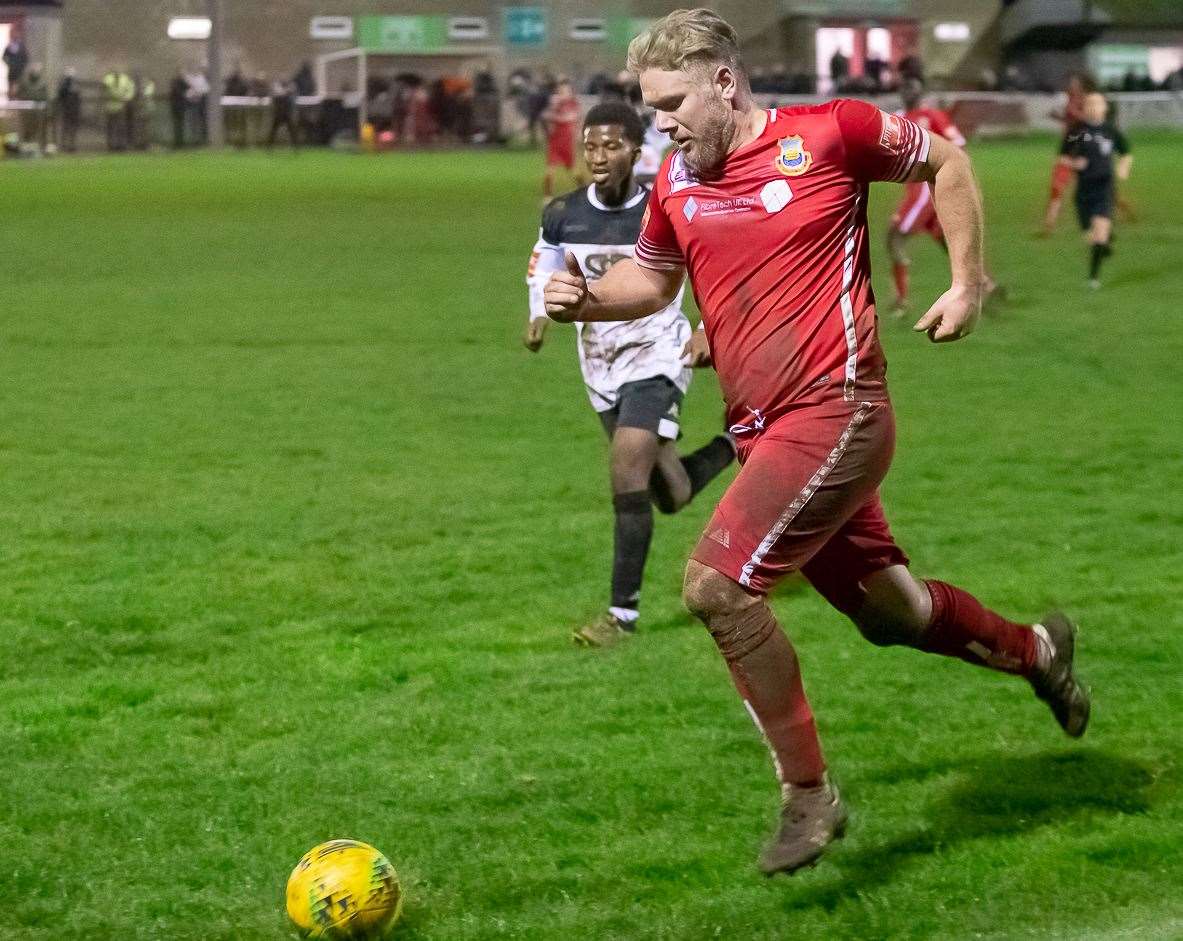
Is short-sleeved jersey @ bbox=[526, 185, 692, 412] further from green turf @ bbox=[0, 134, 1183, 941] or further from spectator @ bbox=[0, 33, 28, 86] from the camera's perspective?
spectator @ bbox=[0, 33, 28, 86]

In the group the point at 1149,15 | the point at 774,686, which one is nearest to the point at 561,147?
the point at 774,686

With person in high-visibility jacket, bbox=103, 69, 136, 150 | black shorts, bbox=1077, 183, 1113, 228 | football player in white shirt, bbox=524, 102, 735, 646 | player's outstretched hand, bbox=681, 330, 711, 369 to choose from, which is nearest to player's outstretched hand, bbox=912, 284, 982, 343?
player's outstretched hand, bbox=681, 330, 711, 369

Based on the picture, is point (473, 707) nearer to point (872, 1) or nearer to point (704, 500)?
point (704, 500)

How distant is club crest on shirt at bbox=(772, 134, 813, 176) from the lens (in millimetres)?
4758

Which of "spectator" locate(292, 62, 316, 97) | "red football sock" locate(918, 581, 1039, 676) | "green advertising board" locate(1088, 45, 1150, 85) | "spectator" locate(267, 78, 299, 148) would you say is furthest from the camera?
"green advertising board" locate(1088, 45, 1150, 85)

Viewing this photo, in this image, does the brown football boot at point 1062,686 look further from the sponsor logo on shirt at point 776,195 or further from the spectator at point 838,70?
the spectator at point 838,70

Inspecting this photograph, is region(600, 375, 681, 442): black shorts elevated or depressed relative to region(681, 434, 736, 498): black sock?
elevated

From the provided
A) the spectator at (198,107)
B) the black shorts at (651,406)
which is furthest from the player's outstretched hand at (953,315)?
the spectator at (198,107)

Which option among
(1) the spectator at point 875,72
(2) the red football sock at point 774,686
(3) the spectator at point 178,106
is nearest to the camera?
(2) the red football sock at point 774,686

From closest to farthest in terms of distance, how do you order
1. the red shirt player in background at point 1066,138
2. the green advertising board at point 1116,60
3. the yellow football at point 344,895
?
the yellow football at point 344,895, the red shirt player in background at point 1066,138, the green advertising board at point 1116,60

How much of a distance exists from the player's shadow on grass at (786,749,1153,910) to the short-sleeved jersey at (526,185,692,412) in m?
2.53

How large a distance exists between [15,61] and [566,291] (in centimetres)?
4738

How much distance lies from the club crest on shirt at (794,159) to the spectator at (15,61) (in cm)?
4688

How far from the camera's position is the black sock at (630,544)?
7262mm
